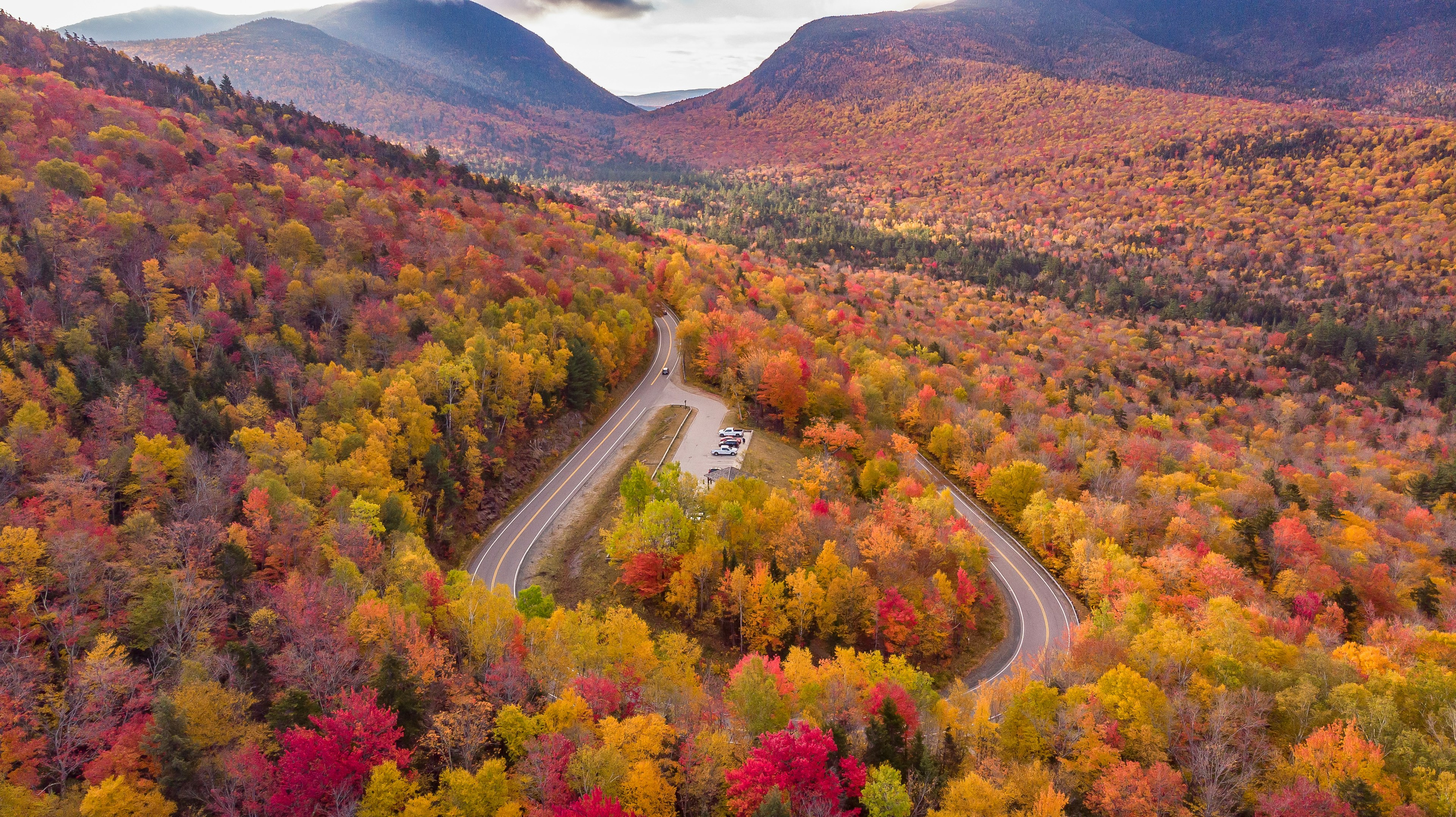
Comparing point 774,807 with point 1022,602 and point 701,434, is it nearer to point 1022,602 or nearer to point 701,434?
point 1022,602

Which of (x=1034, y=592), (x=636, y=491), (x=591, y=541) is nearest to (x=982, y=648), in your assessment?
(x=1034, y=592)

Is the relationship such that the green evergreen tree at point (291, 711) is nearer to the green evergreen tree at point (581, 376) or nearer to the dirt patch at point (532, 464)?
the dirt patch at point (532, 464)

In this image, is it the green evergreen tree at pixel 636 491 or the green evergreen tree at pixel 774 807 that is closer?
the green evergreen tree at pixel 774 807

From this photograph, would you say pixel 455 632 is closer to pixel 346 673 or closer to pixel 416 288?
pixel 346 673

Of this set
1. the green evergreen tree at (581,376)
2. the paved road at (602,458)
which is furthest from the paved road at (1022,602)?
the green evergreen tree at (581,376)

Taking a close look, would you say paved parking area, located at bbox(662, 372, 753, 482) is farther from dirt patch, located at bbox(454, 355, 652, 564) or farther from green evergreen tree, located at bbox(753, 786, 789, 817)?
green evergreen tree, located at bbox(753, 786, 789, 817)

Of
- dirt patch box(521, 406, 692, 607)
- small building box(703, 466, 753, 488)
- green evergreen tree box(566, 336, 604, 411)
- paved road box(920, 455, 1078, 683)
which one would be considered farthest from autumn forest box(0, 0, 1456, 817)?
small building box(703, 466, 753, 488)
